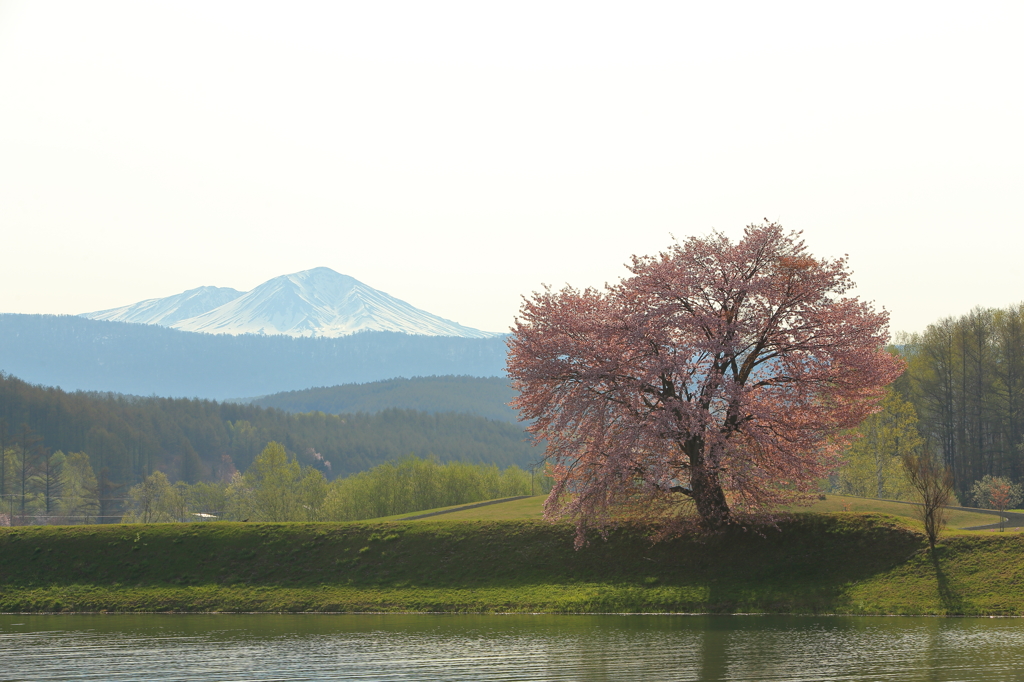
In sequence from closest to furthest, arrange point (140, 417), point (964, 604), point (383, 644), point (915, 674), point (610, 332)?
point (915, 674) → point (383, 644) → point (964, 604) → point (610, 332) → point (140, 417)

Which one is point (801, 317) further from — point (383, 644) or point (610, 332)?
point (383, 644)

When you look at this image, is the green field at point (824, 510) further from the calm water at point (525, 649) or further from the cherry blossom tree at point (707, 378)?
the calm water at point (525, 649)

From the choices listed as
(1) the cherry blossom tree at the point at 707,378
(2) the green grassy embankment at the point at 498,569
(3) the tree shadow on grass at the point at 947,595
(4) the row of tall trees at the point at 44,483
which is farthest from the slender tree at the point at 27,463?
(3) the tree shadow on grass at the point at 947,595

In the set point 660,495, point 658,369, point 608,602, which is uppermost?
point 658,369

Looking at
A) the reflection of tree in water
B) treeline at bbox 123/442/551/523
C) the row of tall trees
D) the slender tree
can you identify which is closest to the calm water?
the reflection of tree in water

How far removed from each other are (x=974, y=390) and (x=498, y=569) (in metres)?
64.0

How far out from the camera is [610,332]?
1419 inches

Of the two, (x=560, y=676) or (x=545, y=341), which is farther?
(x=545, y=341)

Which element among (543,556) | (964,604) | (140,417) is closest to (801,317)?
(964,604)

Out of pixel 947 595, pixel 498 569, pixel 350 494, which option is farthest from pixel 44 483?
pixel 947 595

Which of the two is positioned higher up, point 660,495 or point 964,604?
point 660,495

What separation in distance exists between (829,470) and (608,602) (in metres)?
11.7

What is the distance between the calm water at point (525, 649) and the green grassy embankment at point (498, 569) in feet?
7.04

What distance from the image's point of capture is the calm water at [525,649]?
21.1m
